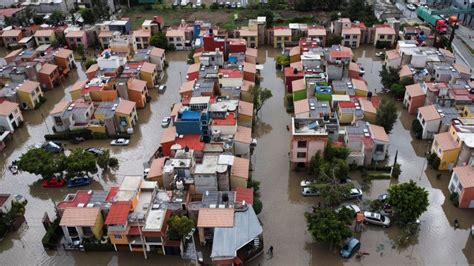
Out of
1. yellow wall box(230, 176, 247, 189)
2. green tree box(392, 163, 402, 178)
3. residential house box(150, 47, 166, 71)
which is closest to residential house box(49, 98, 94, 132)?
residential house box(150, 47, 166, 71)

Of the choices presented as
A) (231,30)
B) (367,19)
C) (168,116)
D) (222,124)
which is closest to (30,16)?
(231,30)

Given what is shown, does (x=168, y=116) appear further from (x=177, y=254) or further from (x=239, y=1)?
(x=239, y=1)

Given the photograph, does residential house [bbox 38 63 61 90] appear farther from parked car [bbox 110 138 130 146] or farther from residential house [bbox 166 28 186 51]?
parked car [bbox 110 138 130 146]

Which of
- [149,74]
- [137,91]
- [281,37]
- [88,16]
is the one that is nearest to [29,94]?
[137,91]

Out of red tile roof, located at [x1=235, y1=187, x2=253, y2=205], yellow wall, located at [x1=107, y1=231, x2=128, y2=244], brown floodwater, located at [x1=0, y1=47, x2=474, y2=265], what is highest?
red tile roof, located at [x1=235, y1=187, x2=253, y2=205]

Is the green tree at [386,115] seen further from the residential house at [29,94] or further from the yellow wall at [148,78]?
the residential house at [29,94]

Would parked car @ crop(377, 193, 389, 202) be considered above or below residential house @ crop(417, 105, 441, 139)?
below

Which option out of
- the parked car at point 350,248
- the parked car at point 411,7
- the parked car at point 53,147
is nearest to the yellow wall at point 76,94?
the parked car at point 53,147
